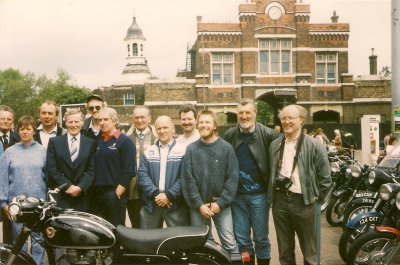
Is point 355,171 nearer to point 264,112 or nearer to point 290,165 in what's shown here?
point 290,165

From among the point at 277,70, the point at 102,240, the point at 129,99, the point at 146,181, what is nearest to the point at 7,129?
the point at 146,181

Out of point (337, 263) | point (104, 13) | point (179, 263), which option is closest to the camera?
point (179, 263)

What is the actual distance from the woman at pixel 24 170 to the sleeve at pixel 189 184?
4.69 ft

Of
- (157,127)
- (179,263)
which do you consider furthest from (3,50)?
(179,263)

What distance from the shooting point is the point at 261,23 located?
30594 millimetres

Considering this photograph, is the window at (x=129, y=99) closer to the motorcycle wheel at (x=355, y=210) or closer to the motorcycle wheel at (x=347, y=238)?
the motorcycle wheel at (x=355, y=210)

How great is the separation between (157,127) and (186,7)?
2.26m

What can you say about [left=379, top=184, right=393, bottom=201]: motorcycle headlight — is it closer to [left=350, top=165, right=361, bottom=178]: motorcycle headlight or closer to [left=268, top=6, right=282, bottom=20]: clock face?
[left=350, top=165, right=361, bottom=178]: motorcycle headlight

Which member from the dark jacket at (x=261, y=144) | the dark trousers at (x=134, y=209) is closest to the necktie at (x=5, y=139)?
the dark trousers at (x=134, y=209)

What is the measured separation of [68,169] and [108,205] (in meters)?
0.51

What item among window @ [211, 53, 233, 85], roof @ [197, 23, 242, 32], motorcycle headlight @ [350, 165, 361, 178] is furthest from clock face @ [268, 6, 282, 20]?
motorcycle headlight @ [350, 165, 361, 178]

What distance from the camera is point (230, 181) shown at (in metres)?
4.16

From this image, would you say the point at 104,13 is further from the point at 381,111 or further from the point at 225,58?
the point at 381,111

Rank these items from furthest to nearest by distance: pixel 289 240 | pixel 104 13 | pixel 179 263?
pixel 104 13, pixel 289 240, pixel 179 263
